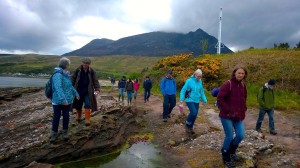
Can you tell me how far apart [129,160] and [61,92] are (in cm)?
321

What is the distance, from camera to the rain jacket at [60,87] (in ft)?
31.1

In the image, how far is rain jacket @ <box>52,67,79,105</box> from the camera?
373 inches

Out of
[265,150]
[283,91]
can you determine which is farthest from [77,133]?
[283,91]

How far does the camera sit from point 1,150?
9961 mm

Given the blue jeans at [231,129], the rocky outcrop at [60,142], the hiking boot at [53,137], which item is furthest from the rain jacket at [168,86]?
the blue jeans at [231,129]

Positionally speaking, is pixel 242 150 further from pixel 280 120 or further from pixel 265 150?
pixel 280 120

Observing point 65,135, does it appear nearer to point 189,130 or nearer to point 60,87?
point 60,87

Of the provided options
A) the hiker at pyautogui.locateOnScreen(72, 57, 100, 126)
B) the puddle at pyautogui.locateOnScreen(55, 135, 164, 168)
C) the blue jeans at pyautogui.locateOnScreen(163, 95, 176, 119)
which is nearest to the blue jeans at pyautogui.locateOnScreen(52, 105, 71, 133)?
the hiker at pyautogui.locateOnScreen(72, 57, 100, 126)

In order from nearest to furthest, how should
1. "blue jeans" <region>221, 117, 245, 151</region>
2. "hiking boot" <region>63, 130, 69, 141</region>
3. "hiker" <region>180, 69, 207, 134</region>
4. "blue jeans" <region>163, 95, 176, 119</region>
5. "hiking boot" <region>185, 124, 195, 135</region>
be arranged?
"blue jeans" <region>221, 117, 245, 151</region> < "hiking boot" <region>63, 130, 69, 141</region> < "hiker" <region>180, 69, 207, 134</region> < "hiking boot" <region>185, 124, 195, 135</region> < "blue jeans" <region>163, 95, 176, 119</region>

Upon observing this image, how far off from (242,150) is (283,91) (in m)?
18.2

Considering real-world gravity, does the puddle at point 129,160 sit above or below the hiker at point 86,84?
below

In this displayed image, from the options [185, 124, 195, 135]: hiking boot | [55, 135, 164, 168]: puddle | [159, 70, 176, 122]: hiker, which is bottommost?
[55, 135, 164, 168]: puddle

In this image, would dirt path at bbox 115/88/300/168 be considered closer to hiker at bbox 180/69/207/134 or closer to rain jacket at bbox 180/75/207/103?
hiker at bbox 180/69/207/134

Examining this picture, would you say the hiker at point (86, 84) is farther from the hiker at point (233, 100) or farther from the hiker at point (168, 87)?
the hiker at point (233, 100)
